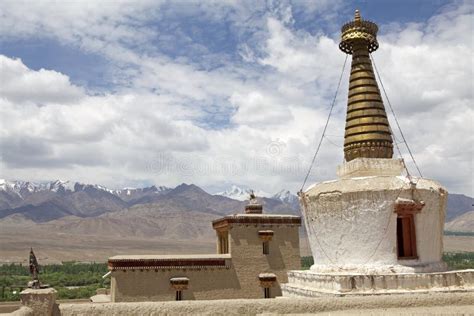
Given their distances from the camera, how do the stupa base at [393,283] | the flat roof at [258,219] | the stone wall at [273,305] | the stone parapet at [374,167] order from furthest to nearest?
the flat roof at [258,219] → the stone parapet at [374,167] → the stupa base at [393,283] → the stone wall at [273,305]

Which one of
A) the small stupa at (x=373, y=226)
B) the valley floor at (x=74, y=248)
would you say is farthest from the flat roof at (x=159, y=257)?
the valley floor at (x=74, y=248)

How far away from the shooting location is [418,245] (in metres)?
16.8

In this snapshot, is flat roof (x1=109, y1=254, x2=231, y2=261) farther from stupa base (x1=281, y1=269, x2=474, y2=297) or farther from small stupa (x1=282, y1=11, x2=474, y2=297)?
stupa base (x1=281, y1=269, x2=474, y2=297)

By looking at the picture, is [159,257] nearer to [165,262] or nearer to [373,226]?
[165,262]

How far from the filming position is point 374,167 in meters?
17.6

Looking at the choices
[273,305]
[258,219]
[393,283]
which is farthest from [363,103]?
[273,305]

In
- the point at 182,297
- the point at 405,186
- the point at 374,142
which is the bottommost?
the point at 182,297

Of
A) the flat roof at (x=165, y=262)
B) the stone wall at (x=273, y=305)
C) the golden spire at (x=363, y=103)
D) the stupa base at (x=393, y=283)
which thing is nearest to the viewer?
the stone wall at (x=273, y=305)

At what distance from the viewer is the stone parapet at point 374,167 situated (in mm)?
17641

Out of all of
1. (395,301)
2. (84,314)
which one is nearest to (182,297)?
(84,314)

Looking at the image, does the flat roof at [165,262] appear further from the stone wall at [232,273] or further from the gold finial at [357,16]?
the gold finial at [357,16]

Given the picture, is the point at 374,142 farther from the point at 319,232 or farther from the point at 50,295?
the point at 50,295

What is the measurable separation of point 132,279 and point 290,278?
271 inches

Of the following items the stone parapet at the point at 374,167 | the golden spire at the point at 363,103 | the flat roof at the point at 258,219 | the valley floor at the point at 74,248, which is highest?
the golden spire at the point at 363,103
